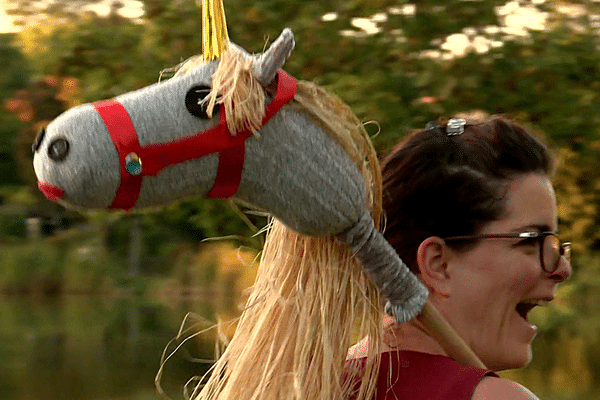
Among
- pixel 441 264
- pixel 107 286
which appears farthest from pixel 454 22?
pixel 107 286

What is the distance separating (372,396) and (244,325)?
0.88 feet

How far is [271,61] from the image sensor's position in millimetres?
1269

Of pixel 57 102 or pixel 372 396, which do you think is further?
pixel 57 102

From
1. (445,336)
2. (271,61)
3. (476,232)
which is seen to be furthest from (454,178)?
(271,61)

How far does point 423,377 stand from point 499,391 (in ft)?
0.48

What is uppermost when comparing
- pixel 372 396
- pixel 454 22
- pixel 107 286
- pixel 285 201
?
pixel 285 201

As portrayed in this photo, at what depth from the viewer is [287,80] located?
133 centimetres

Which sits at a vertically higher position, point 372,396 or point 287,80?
point 287,80

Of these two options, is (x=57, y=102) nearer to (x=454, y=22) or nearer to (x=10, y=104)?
(x=10, y=104)

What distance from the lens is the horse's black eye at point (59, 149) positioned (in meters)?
1.17

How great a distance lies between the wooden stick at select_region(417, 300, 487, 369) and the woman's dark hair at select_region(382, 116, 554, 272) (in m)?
0.19

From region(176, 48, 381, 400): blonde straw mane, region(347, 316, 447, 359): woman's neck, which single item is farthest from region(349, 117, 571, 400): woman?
region(176, 48, 381, 400): blonde straw mane

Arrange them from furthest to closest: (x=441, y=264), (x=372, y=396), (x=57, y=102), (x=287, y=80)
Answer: (x=57, y=102) < (x=441, y=264) < (x=372, y=396) < (x=287, y=80)

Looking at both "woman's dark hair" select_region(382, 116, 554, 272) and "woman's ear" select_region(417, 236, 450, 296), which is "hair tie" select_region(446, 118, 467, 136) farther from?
"woman's ear" select_region(417, 236, 450, 296)
